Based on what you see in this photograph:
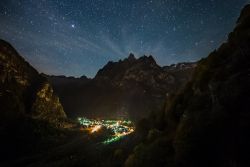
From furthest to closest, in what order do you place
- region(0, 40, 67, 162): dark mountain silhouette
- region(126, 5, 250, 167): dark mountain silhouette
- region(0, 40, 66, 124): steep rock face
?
1. region(0, 40, 66, 124): steep rock face
2. region(0, 40, 67, 162): dark mountain silhouette
3. region(126, 5, 250, 167): dark mountain silhouette

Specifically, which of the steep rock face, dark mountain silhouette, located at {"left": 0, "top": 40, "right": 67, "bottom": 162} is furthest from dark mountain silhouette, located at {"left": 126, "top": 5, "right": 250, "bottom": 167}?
the steep rock face

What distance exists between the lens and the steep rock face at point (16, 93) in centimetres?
15025

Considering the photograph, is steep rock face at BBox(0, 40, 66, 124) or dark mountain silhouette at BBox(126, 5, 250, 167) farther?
steep rock face at BBox(0, 40, 66, 124)

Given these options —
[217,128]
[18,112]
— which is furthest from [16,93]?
[217,128]

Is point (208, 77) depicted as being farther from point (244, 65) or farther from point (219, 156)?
point (219, 156)

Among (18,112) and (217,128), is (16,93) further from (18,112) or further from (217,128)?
(217,128)

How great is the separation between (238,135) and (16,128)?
14311 cm

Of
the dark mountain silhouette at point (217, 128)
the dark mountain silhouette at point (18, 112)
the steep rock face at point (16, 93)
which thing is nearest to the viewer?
the dark mountain silhouette at point (217, 128)

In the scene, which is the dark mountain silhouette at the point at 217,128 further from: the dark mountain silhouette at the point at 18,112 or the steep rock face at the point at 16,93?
the steep rock face at the point at 16,93

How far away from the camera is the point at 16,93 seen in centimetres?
16838

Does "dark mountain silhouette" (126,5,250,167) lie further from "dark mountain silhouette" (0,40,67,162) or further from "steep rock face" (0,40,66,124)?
"steep rock face" (0,40,66,124)

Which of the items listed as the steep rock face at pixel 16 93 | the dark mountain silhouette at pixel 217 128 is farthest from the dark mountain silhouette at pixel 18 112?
the dark mountain silhouette at pixel 217 128

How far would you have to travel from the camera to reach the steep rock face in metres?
150

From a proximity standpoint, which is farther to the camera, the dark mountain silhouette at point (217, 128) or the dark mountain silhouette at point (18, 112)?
the dark mountain silhouette at point (18, 112)
